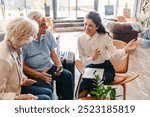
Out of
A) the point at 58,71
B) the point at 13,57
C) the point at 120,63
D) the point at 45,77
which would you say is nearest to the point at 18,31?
the point at 13,57

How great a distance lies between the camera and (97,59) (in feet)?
7.18

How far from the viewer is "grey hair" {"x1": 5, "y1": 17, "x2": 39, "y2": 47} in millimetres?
1565

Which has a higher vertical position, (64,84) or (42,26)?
(42,26)

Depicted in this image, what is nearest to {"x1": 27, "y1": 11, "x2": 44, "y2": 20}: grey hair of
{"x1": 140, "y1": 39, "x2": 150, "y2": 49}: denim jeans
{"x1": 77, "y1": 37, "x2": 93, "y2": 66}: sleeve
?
{"x1": 77, "y1": 37, "x2": 93, "y2": 66}: sleeve

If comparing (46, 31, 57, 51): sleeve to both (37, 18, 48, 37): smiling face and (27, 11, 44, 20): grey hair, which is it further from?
(27, 11, 44, 20): grey hair

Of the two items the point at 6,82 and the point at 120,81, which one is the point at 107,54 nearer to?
the point at 120,81

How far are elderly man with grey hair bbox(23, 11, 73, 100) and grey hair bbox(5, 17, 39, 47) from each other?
1.30ft

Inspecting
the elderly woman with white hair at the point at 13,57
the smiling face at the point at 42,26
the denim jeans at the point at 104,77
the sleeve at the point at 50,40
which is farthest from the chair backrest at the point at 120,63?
the elderly woman with white hair at the point at 13,57

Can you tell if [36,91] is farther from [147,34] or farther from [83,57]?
[147,34]

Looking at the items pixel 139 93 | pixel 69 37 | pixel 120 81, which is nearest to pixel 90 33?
pixel 120 81

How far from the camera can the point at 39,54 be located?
207 centimetres

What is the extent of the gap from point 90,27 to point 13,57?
33.2 inches

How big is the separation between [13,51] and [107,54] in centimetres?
101

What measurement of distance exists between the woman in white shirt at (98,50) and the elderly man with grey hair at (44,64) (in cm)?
22
